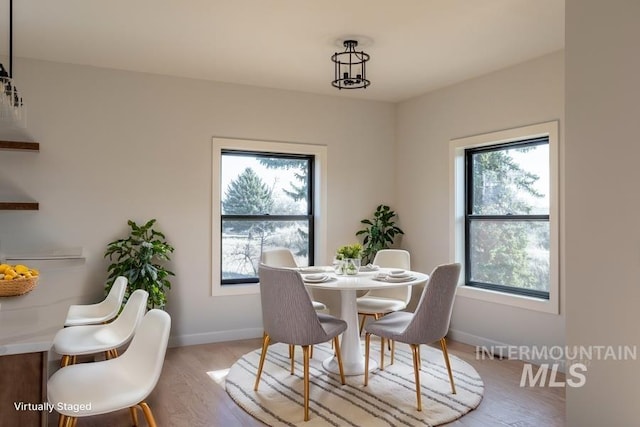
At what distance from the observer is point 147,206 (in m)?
4.60

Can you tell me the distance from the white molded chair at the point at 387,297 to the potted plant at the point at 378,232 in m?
0.70

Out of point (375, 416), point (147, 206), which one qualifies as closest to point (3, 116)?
point (147, 206)

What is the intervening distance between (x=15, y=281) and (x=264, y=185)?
2.93 meters

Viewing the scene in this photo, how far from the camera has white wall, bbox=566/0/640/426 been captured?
2.44 meters

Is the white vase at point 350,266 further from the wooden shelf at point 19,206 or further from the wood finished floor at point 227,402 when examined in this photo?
the wooden shelf at point 19,206

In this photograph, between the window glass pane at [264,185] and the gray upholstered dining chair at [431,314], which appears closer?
the gray upholstered dining chair at [431,314]

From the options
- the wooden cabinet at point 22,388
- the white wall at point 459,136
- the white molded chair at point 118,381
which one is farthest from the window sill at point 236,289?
the wooden cabinet at point 22,388

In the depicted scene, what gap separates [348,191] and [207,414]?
10.0ft

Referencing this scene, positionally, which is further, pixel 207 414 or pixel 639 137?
pixel 207 414

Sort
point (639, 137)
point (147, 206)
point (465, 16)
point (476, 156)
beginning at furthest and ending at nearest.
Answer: point (476, 156), point (147, 206), point (465, 16), point (639, 137)

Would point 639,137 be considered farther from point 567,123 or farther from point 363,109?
point 363,109

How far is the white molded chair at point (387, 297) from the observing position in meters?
4.11

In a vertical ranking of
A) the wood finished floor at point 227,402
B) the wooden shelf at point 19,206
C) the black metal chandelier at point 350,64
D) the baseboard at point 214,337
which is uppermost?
the black metal chandelier at point 350,64

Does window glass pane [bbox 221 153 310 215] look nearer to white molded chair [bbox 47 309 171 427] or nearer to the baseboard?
the baseboard
